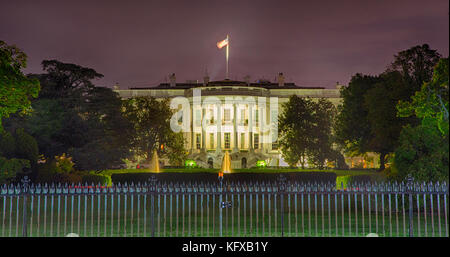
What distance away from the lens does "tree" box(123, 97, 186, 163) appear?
6006cm

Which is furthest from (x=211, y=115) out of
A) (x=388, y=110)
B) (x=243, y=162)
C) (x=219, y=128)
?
(x=388, y=110)

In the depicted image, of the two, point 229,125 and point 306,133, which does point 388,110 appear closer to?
point 306,133

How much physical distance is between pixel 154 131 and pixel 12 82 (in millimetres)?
39788

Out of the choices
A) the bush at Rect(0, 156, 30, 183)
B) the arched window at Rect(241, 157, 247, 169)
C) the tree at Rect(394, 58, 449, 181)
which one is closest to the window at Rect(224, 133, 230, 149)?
the arched window at Rect(241, 157, 247, 169)

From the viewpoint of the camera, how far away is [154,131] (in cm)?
6172

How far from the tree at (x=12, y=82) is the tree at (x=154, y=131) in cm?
3654

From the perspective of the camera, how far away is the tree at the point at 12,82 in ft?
71.0

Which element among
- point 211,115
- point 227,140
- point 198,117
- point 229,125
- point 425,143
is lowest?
point 425,143

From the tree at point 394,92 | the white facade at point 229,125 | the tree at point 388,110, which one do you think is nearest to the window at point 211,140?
the white facade at point 229,125

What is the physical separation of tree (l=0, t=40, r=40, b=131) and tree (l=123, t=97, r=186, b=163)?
36544 mm

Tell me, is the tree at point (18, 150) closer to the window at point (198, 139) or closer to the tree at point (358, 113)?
the tree at point (358, 113)

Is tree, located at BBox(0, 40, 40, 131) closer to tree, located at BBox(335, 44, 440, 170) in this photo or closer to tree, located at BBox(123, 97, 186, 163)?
tree, located at BBox(335, 44, 440, 170)
